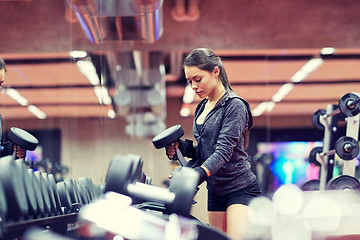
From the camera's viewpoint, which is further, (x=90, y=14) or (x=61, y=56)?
(x=61, y=56)

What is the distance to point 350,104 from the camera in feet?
13.3

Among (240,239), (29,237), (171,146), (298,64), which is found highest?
(298,64)

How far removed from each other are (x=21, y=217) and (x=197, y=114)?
859 millimetres

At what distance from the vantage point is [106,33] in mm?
4707

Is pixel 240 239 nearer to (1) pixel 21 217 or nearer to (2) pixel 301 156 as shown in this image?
(1) pixel 21 217

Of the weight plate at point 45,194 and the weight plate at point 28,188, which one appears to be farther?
the weight plate at point 45,194

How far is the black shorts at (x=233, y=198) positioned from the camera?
5.63 feet

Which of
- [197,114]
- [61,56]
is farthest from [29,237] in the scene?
[61,56]

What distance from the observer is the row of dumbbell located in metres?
1.27

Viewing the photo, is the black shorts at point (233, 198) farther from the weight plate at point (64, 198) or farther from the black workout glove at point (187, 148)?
the weight plate at point (64, 198)

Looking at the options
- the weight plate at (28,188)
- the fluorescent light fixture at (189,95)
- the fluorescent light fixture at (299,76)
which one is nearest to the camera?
the weight plate at (28,188)

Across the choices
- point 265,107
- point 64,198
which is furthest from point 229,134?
point 265,107

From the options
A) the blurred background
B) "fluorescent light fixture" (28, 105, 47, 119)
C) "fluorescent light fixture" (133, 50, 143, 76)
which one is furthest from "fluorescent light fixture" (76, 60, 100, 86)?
"fluorescent light fixture" (28, 105, 47, 119)

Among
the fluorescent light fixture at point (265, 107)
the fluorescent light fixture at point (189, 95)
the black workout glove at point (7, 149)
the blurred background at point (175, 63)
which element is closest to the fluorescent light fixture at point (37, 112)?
the blurred background at point (175, 63)
